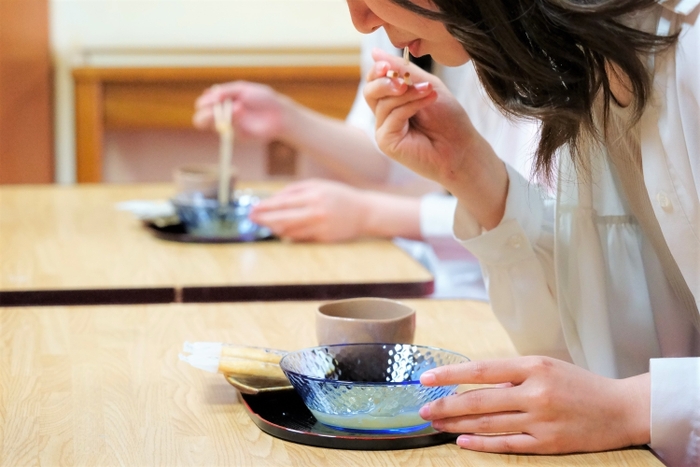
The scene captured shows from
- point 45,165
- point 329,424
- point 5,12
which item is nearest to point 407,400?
point 329,424

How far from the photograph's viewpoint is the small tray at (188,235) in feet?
5.02

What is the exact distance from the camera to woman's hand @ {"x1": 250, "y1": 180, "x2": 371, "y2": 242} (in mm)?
1557

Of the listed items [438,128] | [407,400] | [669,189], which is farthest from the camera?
[438,128]

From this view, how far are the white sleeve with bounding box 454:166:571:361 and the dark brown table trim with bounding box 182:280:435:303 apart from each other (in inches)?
8.6

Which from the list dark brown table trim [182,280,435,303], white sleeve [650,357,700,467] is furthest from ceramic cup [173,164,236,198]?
white sleeve [650,357,700,467]

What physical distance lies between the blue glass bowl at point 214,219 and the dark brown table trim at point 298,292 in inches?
12.9

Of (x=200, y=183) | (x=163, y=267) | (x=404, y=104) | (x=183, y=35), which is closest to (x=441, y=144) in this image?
(x=404, y=104)

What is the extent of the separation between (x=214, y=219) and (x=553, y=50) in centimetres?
97

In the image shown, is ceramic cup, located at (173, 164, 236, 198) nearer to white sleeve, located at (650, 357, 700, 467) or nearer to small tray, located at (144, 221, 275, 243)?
small tray, located at (144, 221, 275, 243)

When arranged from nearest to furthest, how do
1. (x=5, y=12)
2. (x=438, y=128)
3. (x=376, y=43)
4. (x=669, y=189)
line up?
(x=669, y=189) < (x=438, y=128) < (x=376, y=43) < (x=5, y=12)

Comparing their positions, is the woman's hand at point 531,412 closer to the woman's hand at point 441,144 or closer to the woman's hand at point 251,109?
the woman's hand at point 441,144

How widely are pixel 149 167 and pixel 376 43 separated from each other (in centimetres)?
161

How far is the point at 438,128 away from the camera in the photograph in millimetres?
1021

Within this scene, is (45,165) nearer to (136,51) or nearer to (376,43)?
(136,51)
